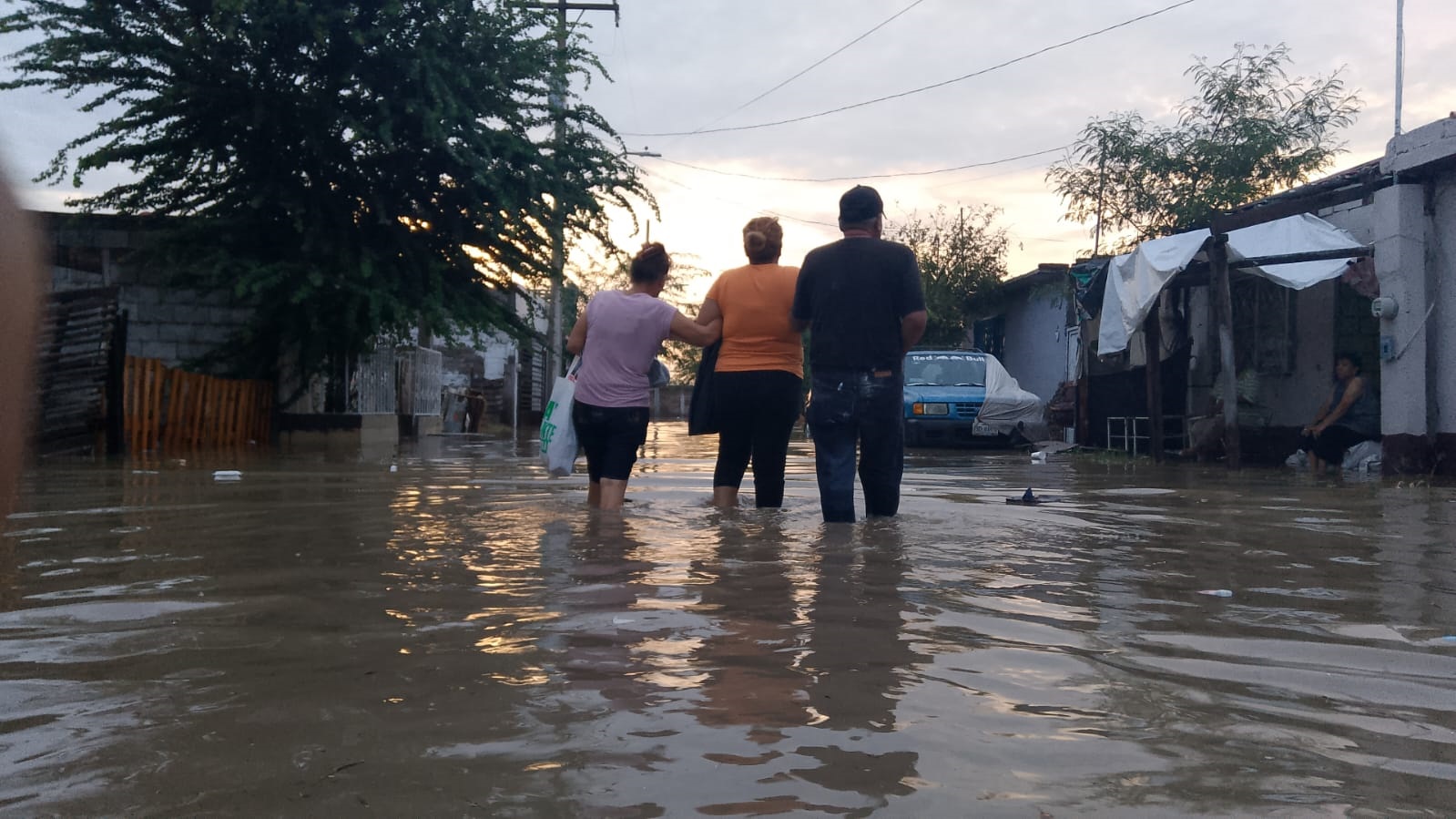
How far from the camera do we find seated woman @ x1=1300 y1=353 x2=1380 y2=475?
12.5 metres

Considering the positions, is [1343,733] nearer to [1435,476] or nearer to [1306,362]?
[1435,476]

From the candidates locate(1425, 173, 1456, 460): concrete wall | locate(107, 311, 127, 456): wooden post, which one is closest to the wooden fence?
locate(107, 311, 127, 456): wooden post

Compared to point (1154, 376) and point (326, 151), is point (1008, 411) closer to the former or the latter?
point (1154, 376)

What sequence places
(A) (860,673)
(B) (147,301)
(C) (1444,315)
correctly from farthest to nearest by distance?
(B) (147,301) < (C) (1444,315) < (A) (860,673)

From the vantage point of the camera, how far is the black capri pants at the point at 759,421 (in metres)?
6.08

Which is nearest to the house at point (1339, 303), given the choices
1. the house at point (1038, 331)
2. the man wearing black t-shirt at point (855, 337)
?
the house at point (1038, 331)

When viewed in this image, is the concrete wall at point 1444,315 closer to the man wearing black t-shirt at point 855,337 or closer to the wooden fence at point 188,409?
the man wearing black t-shirt at point 855,337

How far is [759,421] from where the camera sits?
243 inches

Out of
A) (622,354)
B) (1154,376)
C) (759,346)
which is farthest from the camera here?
(1154,376)

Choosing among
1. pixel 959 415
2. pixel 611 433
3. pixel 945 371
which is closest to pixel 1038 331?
pixel 945 371

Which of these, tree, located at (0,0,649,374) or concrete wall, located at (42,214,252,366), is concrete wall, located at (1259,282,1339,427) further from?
concrete wall, located at (42,214,252,366)

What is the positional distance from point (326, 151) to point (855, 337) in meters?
11.9

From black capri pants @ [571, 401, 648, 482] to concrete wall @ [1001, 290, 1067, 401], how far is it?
20186mm

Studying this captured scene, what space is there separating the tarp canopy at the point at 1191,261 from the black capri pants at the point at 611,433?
8994 mm
